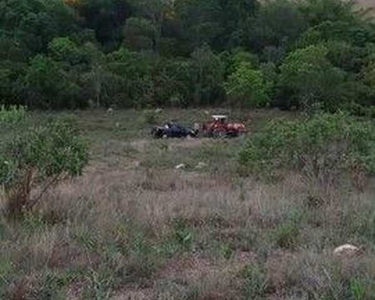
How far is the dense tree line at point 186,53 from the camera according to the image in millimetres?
44531

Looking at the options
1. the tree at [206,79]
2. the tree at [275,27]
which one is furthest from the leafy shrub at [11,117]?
the tree at [275,27]

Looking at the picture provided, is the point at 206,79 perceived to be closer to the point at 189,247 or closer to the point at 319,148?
the point at 319,148

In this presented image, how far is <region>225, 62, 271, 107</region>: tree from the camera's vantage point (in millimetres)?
43688

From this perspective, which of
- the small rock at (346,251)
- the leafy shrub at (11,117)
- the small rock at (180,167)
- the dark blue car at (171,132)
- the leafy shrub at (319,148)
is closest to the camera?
the small rock at (346,251)

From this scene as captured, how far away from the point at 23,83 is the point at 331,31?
2414 centimetres

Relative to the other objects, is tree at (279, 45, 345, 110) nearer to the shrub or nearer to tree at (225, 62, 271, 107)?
tree at (225, 62, 271, 107)

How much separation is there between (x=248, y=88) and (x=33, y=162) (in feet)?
116

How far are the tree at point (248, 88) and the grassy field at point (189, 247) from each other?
1318 inches

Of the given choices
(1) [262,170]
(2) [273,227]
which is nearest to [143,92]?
Result: (1) [262,170]

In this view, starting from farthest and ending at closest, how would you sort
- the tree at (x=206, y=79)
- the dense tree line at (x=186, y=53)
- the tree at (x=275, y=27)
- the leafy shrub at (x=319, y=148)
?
the tree at (x=275, y=27) → the tree at (x=206, y=79) → the dense tree line at (x=186, y=53) → the leafy shrub at (x=319, y=148)

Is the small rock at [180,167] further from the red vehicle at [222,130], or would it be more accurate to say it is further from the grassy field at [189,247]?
the red vehicle at [222,130]

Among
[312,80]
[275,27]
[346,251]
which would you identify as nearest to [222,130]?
[312,80]

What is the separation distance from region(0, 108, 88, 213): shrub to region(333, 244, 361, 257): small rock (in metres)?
3.29

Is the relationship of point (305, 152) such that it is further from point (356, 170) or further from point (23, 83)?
point (23, 83)
